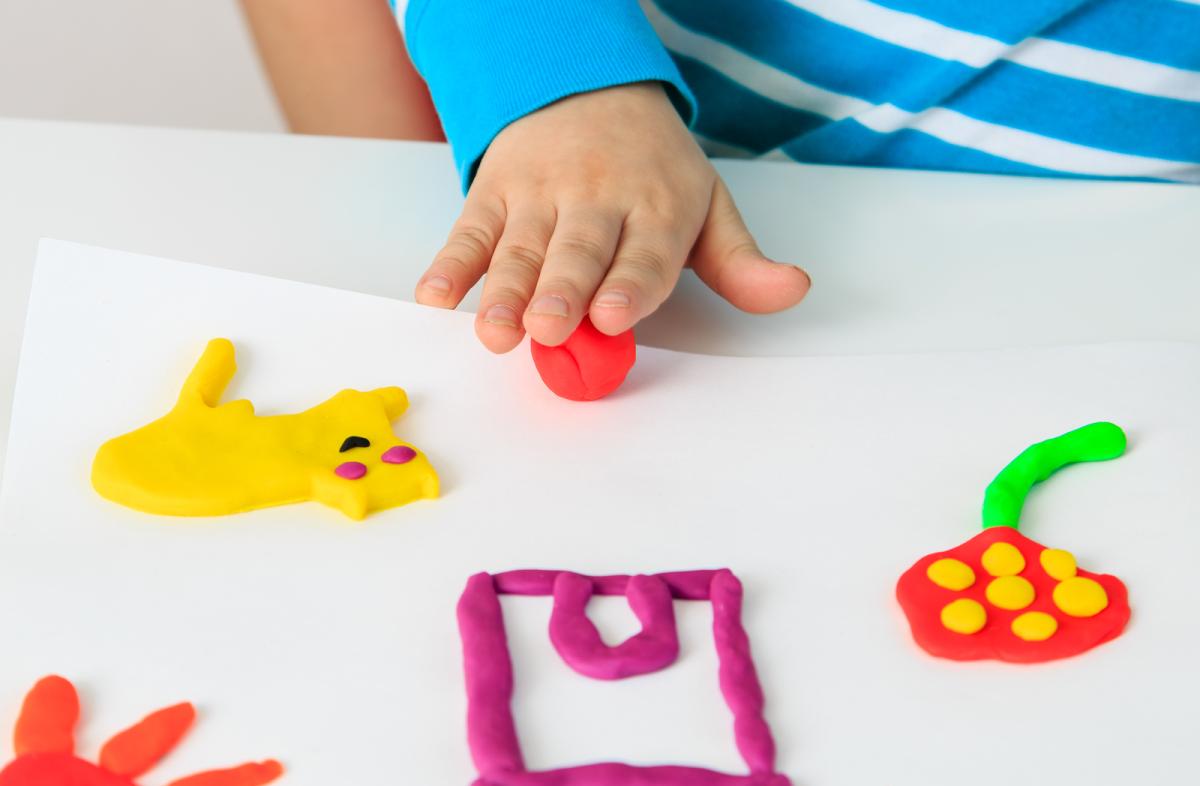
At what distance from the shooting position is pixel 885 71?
2.58 feet

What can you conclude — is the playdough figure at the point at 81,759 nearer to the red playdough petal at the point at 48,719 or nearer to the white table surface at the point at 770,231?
the red playdough petal at the point at 48,719

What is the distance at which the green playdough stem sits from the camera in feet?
1.54

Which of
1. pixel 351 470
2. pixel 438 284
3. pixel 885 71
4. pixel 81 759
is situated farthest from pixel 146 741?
pixel 885 71

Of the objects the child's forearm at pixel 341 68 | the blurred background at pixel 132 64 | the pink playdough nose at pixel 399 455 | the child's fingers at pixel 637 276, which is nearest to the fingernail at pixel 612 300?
the child's fingers at pixel 637 276

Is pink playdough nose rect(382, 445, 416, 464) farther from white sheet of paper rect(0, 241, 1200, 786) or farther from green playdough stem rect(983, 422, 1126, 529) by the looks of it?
green playdough stem rect(983, 422, 1126, 529)

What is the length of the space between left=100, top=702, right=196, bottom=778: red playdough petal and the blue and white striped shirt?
363mm

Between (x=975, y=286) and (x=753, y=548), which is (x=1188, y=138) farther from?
(x=753, y=548)

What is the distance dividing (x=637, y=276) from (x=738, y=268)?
0.19ft

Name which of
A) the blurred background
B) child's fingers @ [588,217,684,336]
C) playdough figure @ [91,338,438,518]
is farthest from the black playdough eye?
the blurred background

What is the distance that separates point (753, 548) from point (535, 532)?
0.08m

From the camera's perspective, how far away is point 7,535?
1.49ft

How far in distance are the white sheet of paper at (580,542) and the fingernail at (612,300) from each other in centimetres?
4

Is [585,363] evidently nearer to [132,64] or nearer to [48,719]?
[48,719]

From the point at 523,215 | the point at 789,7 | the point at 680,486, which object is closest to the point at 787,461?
the point at 680,486
